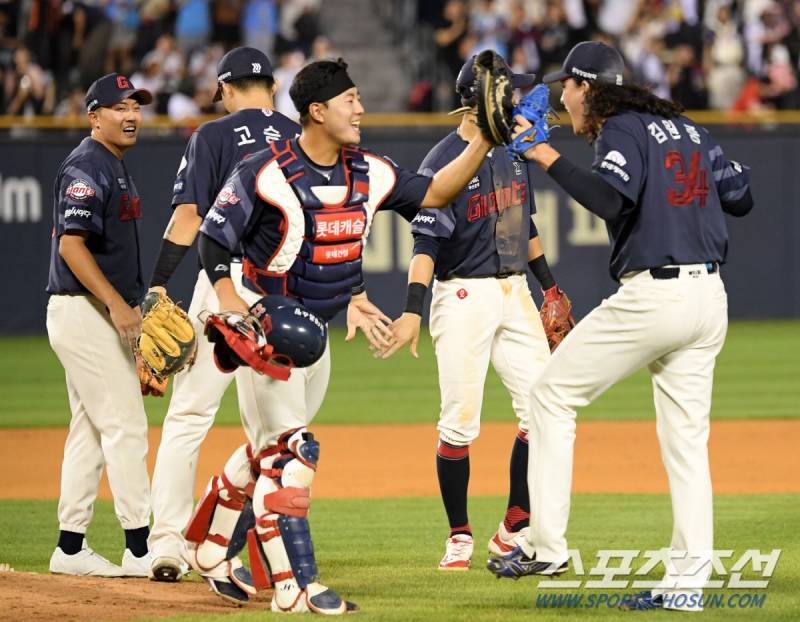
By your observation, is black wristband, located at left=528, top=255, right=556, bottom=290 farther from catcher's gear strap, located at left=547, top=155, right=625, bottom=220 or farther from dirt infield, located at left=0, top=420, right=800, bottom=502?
dirt infield, located at left=0, top=420, right=800, bottom=502

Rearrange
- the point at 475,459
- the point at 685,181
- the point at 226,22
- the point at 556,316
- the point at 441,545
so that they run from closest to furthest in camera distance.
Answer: the point at 685,181
the point at 556,316
the point at 441,545
the point at 475,459
the point at 226,22

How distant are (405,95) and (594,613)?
1605cm

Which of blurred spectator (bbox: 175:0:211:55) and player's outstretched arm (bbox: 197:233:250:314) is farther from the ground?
blurred spectator (bbox: 175:0:211:55)

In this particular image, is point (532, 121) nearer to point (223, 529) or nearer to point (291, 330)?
point (291, 330)

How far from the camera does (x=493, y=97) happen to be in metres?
5.11

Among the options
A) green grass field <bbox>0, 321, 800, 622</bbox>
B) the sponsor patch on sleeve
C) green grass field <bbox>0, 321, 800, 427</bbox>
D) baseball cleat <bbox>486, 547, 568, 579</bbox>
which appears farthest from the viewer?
green grass field <bbox>0, 321, 800, 427</bbox>

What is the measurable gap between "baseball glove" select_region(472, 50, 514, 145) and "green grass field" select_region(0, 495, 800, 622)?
5.97 ft

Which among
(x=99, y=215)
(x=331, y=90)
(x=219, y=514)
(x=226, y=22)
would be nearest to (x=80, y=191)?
(x=99, y=215)

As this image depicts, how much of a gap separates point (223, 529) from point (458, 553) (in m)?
1.23

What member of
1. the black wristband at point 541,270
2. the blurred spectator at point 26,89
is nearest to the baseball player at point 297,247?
the black wristband at point 541,270

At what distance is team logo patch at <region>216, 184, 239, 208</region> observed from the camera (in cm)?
534

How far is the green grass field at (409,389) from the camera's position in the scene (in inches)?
478

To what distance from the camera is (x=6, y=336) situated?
17203 mm

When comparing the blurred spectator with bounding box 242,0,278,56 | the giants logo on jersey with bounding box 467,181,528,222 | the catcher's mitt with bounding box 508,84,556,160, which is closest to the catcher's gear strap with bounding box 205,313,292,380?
the catcher's mitt with bounding box 508,84,556,160
